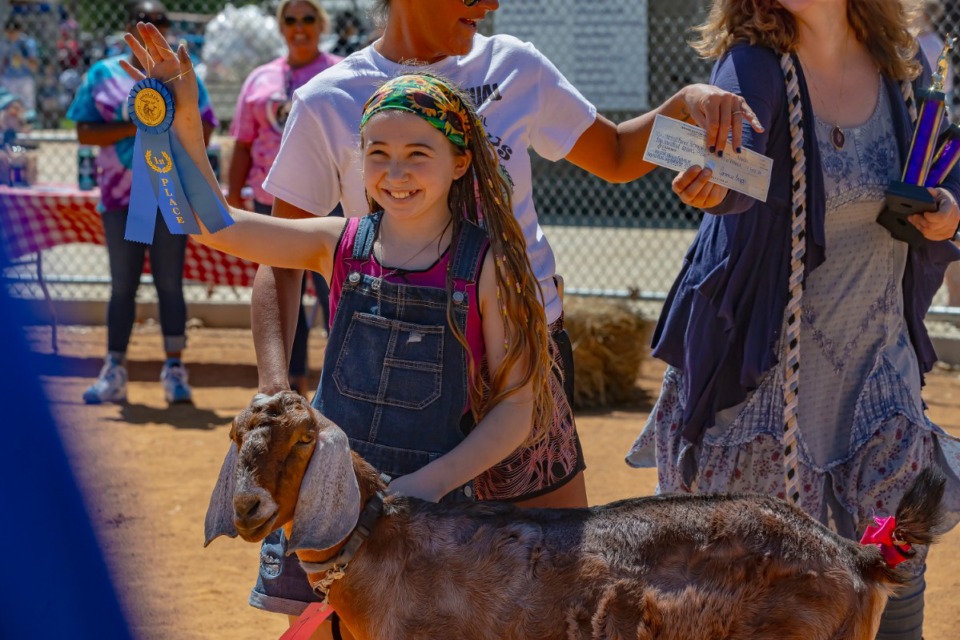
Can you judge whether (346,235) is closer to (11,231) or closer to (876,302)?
(11,231)

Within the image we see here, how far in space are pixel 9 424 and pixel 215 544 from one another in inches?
148

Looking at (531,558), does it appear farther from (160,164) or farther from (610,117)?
(610,117)

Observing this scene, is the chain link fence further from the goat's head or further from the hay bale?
the goat's head

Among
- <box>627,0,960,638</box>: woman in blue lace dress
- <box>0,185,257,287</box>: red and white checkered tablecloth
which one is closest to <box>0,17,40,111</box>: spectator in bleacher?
<box>0,185,257,287</box>: red and white checkered tablecloth

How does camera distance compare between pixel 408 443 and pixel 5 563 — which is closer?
pixel 5 563

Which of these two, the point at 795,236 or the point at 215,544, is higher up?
the point at 795,236

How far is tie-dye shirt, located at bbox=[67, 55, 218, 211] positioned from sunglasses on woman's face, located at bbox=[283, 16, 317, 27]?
63 centimetres

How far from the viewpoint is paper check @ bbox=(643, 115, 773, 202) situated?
Result: 8.64 ft

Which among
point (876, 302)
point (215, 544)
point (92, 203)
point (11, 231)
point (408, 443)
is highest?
point (11, 231)

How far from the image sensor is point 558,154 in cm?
302

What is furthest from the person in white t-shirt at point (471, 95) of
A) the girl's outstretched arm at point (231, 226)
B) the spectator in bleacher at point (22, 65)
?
the spectator in bleacher at point (22, 65)

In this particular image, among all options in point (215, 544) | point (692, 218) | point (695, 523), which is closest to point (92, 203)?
point (215, 544)

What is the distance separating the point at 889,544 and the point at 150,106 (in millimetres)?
1658

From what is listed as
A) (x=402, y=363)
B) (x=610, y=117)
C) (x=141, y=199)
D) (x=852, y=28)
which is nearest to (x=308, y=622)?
(x=402, y=363)
